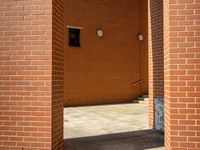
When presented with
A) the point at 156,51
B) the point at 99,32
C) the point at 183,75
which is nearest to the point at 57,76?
the point at 183,75

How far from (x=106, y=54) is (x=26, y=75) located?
10.0m

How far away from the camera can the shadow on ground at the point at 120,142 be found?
4.40 metres

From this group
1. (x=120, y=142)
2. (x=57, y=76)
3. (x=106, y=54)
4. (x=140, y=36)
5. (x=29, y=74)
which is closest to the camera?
(x=29, y=74)

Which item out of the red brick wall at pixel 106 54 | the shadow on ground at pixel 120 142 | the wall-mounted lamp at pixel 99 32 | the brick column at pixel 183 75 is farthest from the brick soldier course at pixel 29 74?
the wall-mounted lamp at pixel 99 32

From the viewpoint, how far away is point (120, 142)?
15.6 feet

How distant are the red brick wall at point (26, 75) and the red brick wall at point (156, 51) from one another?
10.8 feet

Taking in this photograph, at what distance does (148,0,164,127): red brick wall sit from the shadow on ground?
1.04 meters

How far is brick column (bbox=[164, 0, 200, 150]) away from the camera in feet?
9.95

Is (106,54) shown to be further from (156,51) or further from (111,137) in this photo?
(111,137)

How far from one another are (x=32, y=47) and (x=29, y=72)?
1.32ft

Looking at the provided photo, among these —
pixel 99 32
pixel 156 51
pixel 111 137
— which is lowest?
pixel 111 137

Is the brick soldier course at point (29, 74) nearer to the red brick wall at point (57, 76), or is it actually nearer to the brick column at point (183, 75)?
the red brick wall at point (57, 76)

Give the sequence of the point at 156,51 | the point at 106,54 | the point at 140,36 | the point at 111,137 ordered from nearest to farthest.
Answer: the point at 111,137 → the point at 156,51 → the point at 106,54 → the point at 140,36

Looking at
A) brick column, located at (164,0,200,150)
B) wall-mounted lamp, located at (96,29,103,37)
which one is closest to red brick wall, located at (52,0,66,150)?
brick column, located at (164,0,200,150)
